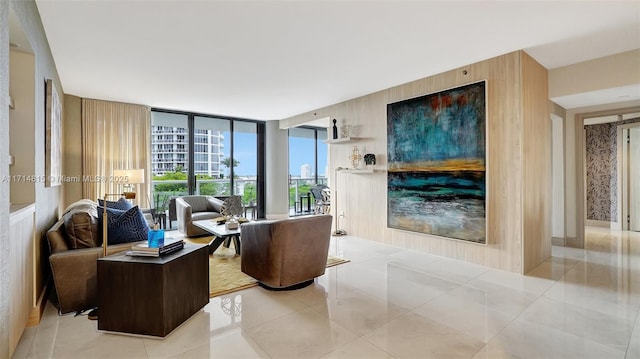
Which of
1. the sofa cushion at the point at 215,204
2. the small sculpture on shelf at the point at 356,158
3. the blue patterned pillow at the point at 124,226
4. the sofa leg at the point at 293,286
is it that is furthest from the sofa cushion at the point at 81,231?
the small sculpture on shelf at the point at 356,158

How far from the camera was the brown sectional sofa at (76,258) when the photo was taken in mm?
2508

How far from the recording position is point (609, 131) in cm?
619

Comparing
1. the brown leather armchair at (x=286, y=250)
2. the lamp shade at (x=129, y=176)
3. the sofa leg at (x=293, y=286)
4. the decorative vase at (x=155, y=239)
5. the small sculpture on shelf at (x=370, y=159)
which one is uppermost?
the small sculpture on shelf at (x=370, y=159)

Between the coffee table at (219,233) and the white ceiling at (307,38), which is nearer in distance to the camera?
the white ceiling at (307,38)

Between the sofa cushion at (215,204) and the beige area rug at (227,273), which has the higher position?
the sofa cushion at (215,204)

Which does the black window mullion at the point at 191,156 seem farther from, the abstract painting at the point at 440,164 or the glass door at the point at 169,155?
the abstract painting at the point at 440,164

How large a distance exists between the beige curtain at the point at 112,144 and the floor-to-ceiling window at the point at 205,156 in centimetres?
31

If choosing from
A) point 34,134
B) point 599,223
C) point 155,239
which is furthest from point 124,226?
point 599,223

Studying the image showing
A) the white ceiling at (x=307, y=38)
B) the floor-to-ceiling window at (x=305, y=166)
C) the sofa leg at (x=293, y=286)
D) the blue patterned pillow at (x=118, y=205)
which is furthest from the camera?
the floor-to-ceiling window at (x=305, y=166)

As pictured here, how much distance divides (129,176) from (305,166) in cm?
462

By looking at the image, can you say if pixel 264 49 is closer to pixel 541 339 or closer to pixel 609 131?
pixel 541 339

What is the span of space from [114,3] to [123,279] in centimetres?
227

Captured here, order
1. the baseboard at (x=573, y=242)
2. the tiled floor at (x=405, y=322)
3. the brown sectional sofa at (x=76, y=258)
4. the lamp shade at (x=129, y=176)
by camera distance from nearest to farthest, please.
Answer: the tiled floor at (x=405, y=322)
the brown sectional sofa at (x=76, y=258)
the baseboard at (x=573, y=242)
the lamp shade at (x=129, y=176)

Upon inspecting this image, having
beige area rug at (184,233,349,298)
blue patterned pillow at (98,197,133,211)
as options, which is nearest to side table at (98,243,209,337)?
beige area rug at (184,233,349,298)
